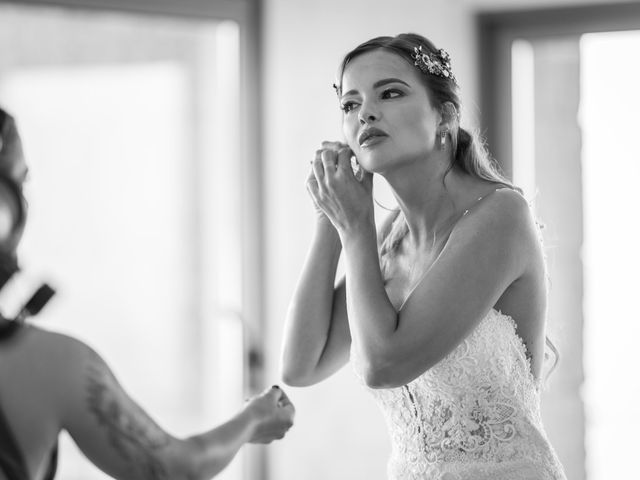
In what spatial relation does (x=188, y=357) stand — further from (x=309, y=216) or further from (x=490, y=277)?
(x=490, y=277)

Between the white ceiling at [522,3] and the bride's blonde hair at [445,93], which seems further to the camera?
the white ceiling at [522,3]

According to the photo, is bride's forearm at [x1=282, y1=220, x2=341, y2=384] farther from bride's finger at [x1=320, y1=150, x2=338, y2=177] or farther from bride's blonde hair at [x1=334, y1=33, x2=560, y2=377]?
bride's blonde hair at [x1=334, y1=33, x2=560, y2=377]

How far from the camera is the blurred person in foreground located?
1073mm

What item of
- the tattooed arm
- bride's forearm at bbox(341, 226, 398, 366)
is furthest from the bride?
the tattooed arm

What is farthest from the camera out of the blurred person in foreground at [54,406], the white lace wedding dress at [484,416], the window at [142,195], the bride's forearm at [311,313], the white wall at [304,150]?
the white wall at [304,150]

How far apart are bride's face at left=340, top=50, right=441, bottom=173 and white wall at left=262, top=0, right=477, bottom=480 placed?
5.32 feet

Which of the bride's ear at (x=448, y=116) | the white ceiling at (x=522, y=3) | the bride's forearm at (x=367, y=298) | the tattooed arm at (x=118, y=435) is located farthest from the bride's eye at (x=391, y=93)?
the white ceiling at (x=522, y=3)

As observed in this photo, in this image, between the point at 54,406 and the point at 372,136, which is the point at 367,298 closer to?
the point at 372,136

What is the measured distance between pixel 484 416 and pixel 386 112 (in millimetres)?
602

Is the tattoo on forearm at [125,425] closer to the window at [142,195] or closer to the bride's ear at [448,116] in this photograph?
the bride's ear at [448,116]

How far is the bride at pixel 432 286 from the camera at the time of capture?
165cm

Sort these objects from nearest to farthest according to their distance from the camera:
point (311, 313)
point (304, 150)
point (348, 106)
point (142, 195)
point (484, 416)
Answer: point (484, 416)
point (348, 106)
point (311, 313)
point (142, 195)
point (304, 150)

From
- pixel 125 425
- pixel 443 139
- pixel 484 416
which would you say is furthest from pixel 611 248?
pixel 125 425

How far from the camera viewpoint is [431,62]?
188cm
